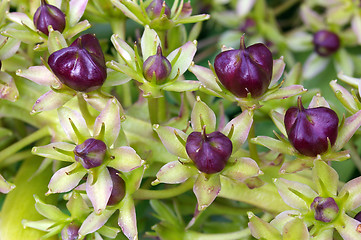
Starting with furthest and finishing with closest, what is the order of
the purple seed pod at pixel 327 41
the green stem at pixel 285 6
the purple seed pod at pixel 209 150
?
the green stem at pixel 285 6 < the purple seed pod at pixel 327 41 < the purple seed pod at pixel 209 150

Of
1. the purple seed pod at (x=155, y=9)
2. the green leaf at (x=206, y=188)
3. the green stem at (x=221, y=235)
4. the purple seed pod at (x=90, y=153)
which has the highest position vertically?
the purple seed pod at (x=155, y=9)

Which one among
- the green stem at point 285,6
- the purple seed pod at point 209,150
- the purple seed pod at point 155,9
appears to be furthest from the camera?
the green stem at point 285,6

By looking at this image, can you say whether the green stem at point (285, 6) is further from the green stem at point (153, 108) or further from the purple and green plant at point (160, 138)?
the green stem at point (153, 108)

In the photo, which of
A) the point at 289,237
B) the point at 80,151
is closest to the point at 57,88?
the point at 80,151

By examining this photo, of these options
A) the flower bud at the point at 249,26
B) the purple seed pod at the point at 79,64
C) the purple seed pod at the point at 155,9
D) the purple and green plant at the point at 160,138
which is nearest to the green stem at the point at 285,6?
the flower bud at the point at 249,26

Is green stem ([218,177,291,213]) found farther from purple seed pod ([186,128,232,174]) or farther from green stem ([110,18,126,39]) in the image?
green stem ([110,18,126,39])

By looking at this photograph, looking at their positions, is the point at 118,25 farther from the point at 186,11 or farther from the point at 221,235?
the point at 221,235

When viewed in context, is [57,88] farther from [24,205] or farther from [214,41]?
[214,41]
